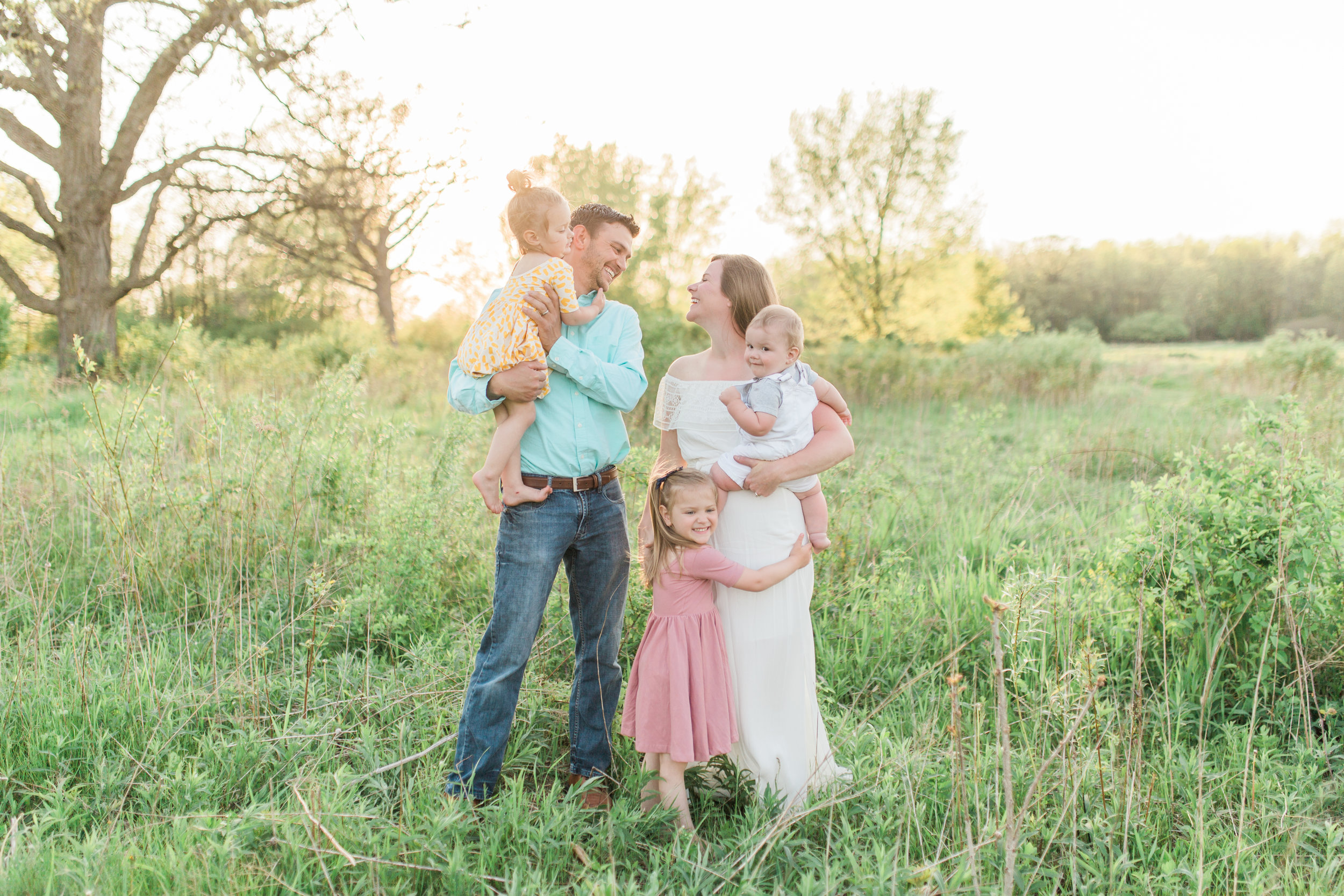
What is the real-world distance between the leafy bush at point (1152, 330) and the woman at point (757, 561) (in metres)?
47.2

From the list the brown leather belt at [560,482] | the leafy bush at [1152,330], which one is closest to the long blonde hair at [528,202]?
the brown leather belt at [560,482]

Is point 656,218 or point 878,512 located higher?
point 656,218

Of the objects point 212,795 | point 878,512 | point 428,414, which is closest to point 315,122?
point 428,414

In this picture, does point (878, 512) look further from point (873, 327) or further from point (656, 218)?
point (656, 218)

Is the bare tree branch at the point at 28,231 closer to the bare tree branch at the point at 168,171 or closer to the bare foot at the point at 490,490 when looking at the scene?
the bare tree branch at the point at 168,171

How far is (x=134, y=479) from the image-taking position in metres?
4.82

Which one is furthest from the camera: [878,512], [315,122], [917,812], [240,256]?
[240,256]

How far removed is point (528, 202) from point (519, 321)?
18.5 inches

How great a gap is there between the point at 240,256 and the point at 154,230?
4.10 m

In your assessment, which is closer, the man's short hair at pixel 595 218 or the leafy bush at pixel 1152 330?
the man's short hair at pixel 595 218

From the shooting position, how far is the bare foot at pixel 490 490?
108 inches

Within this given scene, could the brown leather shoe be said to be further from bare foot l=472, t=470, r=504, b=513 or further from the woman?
bare foot l=472, t=470, r=504, b=513

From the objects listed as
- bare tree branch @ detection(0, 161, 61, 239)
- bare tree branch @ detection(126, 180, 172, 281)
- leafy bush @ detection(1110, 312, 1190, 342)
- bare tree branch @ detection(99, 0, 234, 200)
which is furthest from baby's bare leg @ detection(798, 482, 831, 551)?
leafy bush @ detection(1110, 312, 1190, 342)

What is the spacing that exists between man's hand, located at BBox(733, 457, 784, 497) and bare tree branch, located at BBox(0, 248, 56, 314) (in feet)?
51.4
